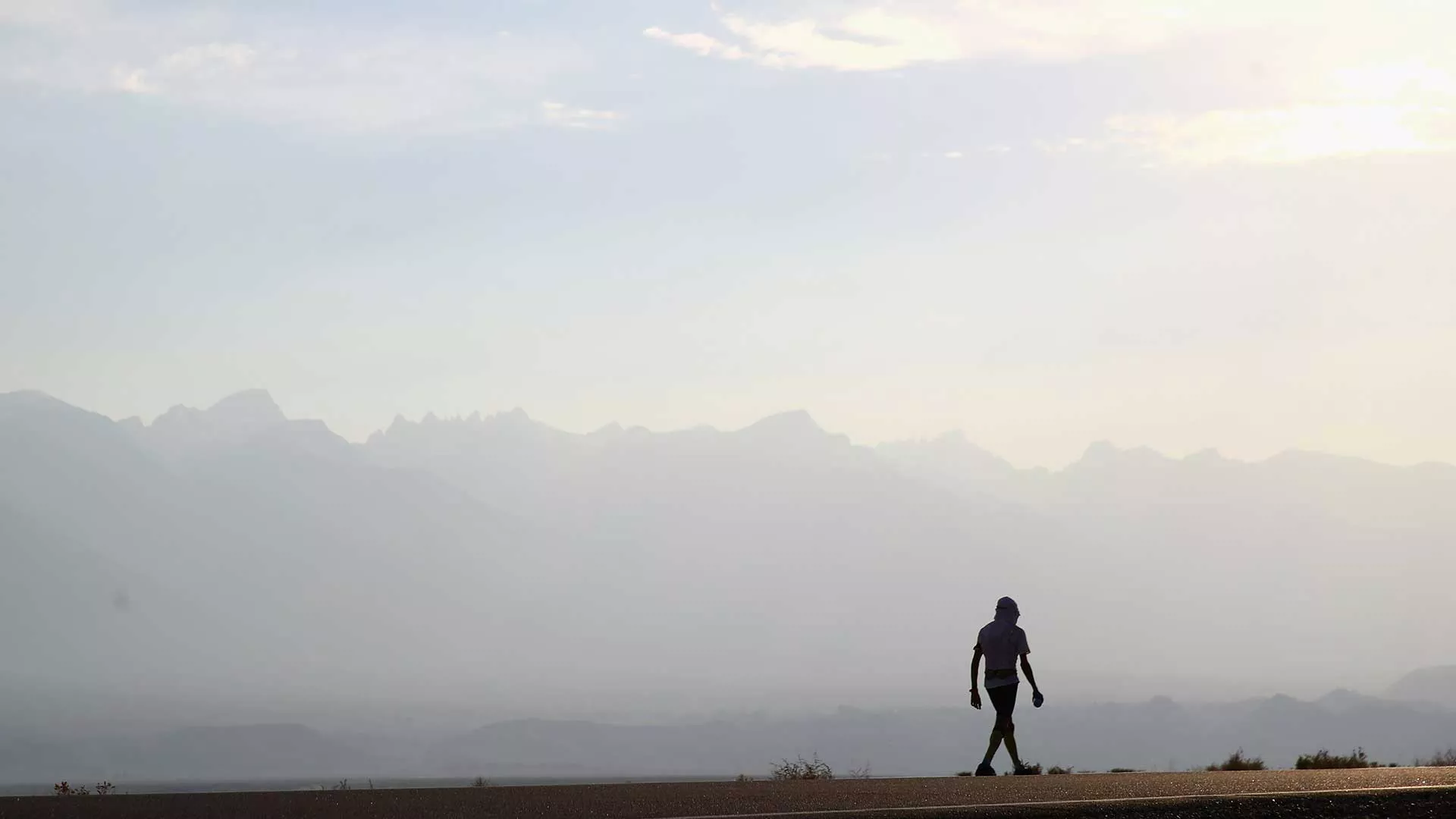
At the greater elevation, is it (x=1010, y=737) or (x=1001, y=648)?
(x=1001, y=648)

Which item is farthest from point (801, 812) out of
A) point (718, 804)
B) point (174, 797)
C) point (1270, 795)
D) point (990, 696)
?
point (990, 696)

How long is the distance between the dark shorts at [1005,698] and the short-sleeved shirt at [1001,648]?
0.04 metres

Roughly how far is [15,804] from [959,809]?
5842mm

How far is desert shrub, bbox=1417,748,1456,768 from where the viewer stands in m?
16.8

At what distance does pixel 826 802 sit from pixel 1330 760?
8664mm

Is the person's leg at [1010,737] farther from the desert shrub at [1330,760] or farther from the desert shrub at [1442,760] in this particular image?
the desert shrub at [1442,760]

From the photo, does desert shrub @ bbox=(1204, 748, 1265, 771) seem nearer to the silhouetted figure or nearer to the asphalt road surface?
the silhouetted figure

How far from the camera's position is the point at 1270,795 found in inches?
410

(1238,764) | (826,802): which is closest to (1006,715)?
(1238,764)

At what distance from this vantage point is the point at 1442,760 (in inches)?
698

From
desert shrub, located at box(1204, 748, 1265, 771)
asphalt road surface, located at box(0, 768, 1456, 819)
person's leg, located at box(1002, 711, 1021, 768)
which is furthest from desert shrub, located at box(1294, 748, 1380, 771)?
asphalt road surface, located at box(0, 768, 1456, 819)

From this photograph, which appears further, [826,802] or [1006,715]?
[1006,715]

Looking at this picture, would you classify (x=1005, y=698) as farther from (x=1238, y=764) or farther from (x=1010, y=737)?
(x=1238, y=764)

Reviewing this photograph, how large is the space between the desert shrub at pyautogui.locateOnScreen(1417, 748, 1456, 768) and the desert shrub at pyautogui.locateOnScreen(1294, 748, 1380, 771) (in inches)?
20.2
